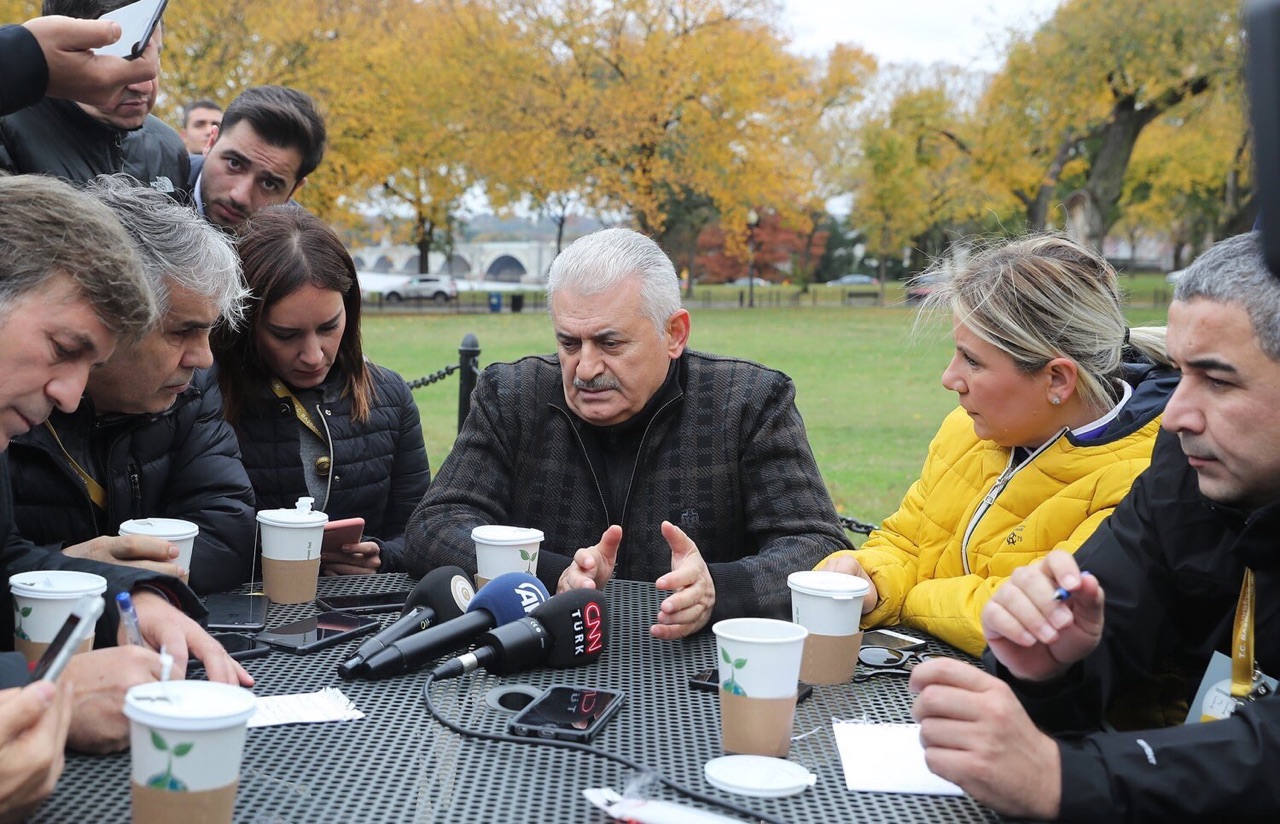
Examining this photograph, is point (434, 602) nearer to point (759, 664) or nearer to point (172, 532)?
point (172, 532)

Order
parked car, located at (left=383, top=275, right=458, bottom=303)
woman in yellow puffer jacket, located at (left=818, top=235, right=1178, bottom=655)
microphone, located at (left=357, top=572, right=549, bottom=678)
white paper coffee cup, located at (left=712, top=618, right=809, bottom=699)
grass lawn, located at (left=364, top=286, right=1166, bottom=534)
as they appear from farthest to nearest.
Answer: parked car, located at (left=383, top=275, right=458, bottom=303), grass lawn, located at (left=364, top=286, right=1166, bottom=534), woman in yellow puffer jacket, located at (left=818, top=235, right=1178, bottom=655), microphone, located at (left=357, top=572, right=549, bottom=678), white paper coffee cup, located at (left=712, top=618, right=809, bottom=699)

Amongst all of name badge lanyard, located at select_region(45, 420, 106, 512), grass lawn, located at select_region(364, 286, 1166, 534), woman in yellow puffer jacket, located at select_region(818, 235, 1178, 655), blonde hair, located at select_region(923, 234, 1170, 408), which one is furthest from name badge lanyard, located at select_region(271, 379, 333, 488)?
blonde hair, located at select_region(923, 234, 1170, 408)

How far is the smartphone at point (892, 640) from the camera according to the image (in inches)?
117

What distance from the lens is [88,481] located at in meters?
3.34

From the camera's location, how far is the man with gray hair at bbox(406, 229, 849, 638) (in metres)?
3.73

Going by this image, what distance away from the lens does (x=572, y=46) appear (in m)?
36.2

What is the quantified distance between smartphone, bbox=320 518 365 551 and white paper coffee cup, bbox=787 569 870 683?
163 centimetres

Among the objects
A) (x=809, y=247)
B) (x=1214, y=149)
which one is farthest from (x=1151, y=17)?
(x=809, y=247)

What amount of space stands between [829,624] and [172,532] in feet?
5.58

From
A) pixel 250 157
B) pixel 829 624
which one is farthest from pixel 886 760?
pixel 250 157

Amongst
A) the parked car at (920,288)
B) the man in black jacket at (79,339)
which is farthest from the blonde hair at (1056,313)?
the man in black jacket at (79,339)

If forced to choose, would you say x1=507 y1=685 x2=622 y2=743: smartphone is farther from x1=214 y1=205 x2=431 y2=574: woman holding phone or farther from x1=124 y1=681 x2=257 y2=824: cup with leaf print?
x1=214 y1=205 x2=431 y2=574: woman holding phone

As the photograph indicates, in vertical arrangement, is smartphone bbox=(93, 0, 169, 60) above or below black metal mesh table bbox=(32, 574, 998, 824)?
above

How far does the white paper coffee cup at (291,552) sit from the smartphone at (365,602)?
0.07m
